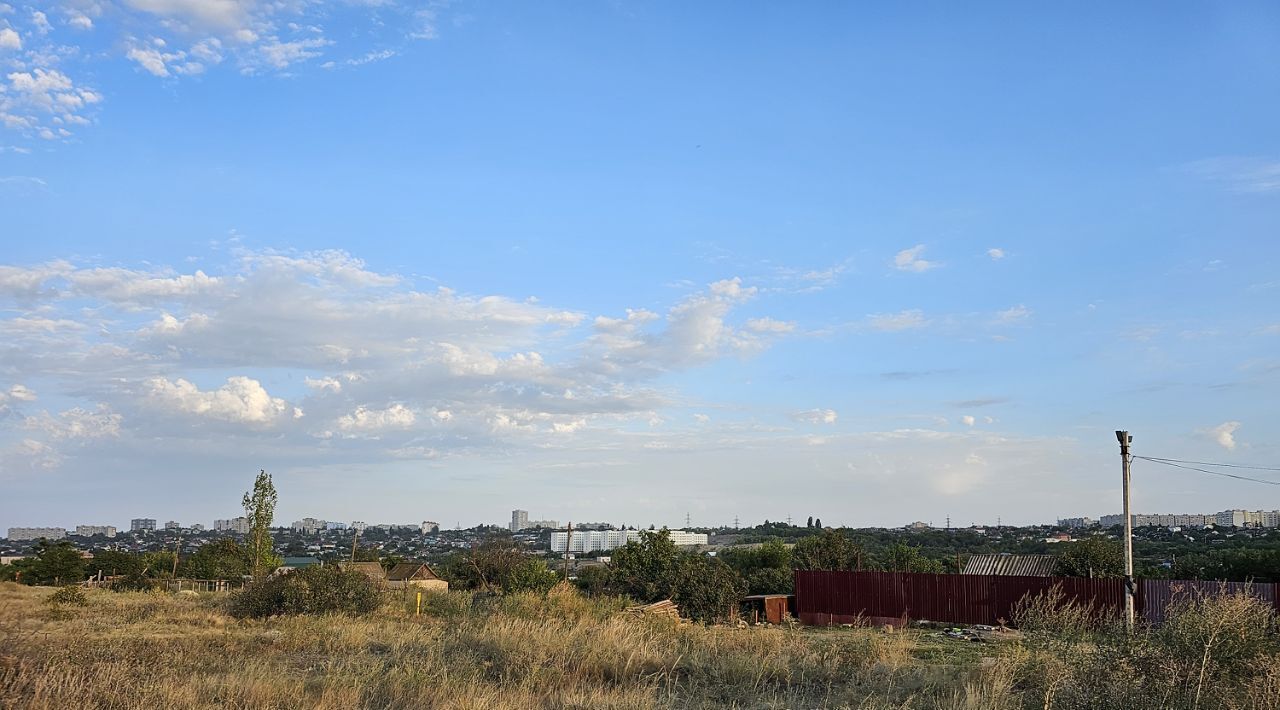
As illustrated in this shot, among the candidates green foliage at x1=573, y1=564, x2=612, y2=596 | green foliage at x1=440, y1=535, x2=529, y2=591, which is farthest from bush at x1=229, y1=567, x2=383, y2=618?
green foliage at x1=440, y1=535, x2=529, y2=591

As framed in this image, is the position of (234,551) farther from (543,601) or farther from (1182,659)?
(1182,659)

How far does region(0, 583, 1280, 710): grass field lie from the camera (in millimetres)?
7375

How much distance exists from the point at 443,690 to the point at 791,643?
280 inches

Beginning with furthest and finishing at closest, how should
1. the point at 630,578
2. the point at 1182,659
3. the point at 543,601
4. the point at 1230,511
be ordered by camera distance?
the point at 1230,511 < the point at 630,578 < the point at 543,601 < the point at 1182,659

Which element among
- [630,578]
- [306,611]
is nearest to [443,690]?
[306,611]

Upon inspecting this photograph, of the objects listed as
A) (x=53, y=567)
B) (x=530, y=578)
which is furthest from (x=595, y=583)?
(x=53, y=567)

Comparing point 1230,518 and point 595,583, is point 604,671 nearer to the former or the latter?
point 595,583

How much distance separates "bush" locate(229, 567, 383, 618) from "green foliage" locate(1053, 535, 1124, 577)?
2881 cm

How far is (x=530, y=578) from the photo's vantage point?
33219mm

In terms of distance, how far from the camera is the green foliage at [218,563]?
53.5 meters

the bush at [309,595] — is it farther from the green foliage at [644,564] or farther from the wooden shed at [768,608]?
the wooden shed at [768,608]

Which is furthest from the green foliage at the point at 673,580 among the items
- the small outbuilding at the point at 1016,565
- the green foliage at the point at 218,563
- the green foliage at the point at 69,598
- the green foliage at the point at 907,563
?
the green foliage at the point at 218,563

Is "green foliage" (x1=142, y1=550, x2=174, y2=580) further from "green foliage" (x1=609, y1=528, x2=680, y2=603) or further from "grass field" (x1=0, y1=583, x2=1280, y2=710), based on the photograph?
"grass field" (x1=0, y1=583, x2=1280, y2=710)

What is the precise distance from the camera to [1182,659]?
24.4 feet
